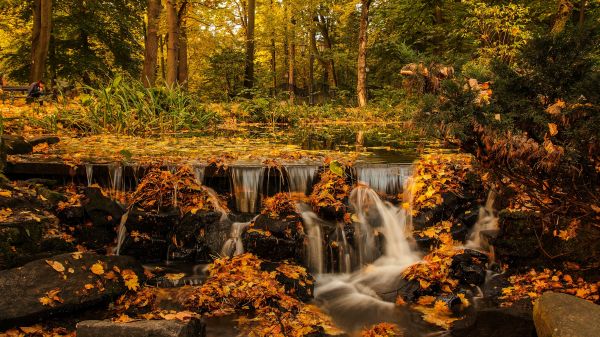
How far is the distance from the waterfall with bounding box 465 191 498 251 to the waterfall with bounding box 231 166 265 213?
3163mm

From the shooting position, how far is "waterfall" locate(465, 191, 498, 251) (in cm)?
623

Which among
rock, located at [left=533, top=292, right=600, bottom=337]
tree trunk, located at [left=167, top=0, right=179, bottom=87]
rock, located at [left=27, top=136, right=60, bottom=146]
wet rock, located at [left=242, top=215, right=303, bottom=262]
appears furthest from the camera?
tree trunk, located at [left=167, top=0, right=179, bottom=87]

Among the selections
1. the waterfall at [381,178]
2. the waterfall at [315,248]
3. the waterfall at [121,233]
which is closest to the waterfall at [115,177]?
the waterfall at [121,233]

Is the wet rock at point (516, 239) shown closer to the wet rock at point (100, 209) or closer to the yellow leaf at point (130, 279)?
the yellow leaf at point (130, 279)

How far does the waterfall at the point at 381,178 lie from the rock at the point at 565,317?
3.20 metres

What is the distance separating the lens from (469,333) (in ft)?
14.4

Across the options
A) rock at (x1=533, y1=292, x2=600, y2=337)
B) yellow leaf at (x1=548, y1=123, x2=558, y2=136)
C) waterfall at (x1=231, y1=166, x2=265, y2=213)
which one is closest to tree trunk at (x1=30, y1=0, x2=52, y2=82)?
waterfall at (x1=231, y1=166, x2=265, y2=213)

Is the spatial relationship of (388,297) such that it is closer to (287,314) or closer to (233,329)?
(287,314)

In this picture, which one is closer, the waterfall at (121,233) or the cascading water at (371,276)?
the cascading water at (371,276)

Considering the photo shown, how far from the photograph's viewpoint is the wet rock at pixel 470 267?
539 cm

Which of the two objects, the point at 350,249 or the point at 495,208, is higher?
the point at 495,208

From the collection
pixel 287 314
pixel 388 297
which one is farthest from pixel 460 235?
pixel 287 314

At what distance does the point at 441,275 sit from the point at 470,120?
2.41m

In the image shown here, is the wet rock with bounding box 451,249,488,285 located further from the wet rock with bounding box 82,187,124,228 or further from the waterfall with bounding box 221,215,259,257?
the wet rock with bounding box 82,187,124,228
